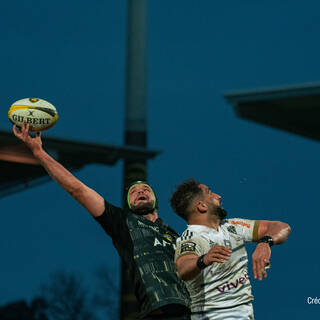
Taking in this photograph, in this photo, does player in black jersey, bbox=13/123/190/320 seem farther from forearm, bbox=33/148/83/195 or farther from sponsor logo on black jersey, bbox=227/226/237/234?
sponsor logo on black jersey, bbox=227/226/237/234

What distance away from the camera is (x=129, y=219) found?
683 cm

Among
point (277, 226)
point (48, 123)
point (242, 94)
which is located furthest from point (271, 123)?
point (277, 226)

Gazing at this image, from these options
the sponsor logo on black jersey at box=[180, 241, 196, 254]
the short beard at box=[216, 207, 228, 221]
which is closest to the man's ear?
the short beard at box=[216, 207, 228, 221]

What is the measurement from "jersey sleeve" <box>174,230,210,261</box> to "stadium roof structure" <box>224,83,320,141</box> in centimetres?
1305

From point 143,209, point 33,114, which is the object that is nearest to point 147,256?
point 143,209

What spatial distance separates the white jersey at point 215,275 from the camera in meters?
5.89

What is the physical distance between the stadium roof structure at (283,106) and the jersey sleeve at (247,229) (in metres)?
12.6

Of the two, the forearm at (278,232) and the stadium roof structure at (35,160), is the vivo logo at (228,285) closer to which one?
the forearm at (278,232)

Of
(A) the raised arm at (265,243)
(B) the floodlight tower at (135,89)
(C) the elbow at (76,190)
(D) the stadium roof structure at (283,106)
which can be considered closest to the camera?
(A) the raised arm at (265,243)

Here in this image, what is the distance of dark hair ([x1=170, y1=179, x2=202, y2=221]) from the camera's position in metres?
6.33

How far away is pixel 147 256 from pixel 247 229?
1.01 meters

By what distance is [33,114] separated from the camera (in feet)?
26.1

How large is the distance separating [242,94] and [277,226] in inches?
519

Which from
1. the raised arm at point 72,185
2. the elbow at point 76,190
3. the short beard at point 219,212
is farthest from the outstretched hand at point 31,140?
the short beard at point 219,212
